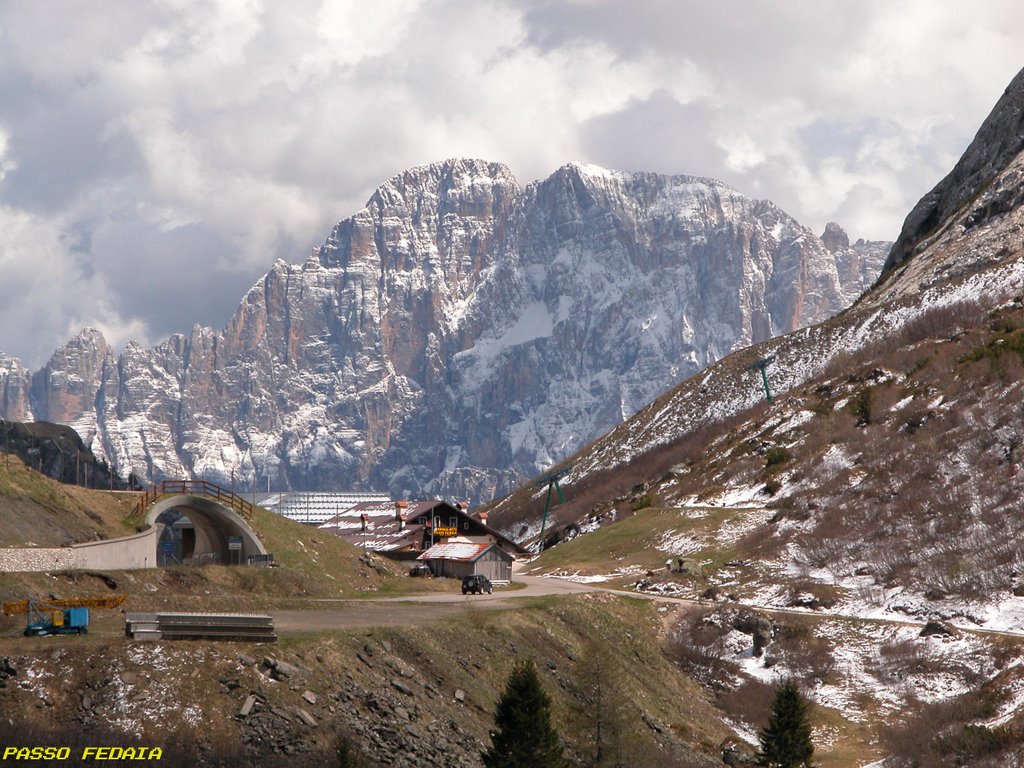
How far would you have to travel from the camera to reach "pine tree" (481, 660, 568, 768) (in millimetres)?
42031

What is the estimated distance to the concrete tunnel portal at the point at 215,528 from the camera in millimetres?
77375

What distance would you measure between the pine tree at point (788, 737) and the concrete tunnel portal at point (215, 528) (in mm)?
34929

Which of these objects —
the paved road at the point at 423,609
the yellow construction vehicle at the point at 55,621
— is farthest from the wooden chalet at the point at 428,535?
the yellow construction vehicle at the point at 55,621

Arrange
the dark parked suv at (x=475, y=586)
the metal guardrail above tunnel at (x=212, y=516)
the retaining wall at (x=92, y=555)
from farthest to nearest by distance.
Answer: the dark parked suv at (x=475, y=586) → the metal guardrail above tunnel at (x=212, y=516) → the retaining wall at (x=92, y=555)

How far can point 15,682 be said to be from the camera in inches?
1592

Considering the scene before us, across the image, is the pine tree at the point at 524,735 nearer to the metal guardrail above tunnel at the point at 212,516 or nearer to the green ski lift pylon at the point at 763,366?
the metal guardrail above tunnel at the point at 212,516

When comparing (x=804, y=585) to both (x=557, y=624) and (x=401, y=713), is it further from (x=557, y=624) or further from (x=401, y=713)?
(x=401, y=713)


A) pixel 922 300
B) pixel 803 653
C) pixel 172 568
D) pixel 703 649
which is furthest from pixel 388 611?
pixel 922 300

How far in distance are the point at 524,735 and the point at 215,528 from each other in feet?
142

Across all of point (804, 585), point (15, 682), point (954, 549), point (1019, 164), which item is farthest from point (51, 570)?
point (1019, 164)

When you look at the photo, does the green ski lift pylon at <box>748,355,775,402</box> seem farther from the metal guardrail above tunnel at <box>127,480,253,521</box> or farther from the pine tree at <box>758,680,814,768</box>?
the pine tree at <box>758,680,814,768</box>

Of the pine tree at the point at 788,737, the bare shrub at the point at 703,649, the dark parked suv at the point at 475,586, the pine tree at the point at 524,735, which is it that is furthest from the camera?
the dark parked suv at the point at 475,586

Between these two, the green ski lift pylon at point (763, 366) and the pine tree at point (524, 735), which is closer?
the pine tree at point (524, 735)

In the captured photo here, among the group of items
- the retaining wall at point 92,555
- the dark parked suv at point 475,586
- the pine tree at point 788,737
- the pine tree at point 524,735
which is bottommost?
the pine tree at point 788,737
